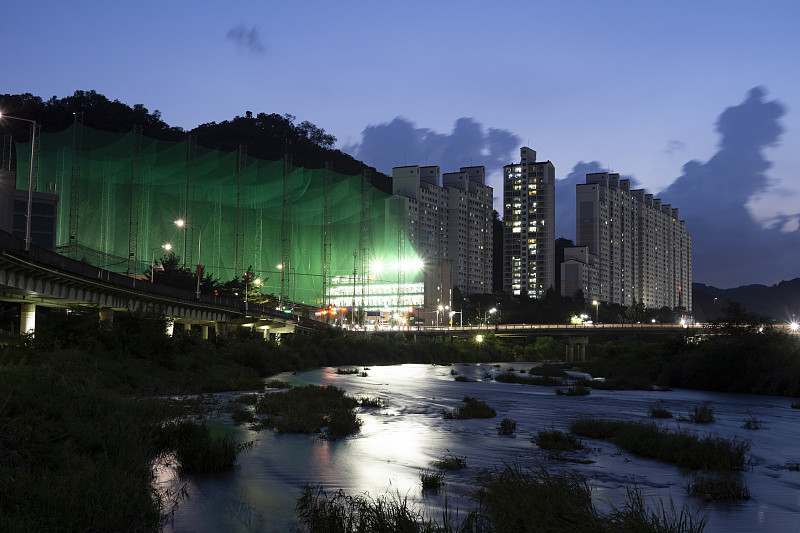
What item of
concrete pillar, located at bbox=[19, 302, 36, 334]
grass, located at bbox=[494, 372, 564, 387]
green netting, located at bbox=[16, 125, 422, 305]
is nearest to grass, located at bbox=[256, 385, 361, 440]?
concrete pillar, located at bbox=[19, 302, 36, 334]

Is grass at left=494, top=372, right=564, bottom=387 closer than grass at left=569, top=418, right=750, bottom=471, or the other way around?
grass at left=569, top=418, right=750, bottom=471

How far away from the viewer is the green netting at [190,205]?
98938mm

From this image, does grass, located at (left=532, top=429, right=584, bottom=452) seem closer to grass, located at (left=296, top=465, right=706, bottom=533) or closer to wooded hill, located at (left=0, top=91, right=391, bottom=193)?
grass, located at (left=296, top=465, right=706, bottom=533)

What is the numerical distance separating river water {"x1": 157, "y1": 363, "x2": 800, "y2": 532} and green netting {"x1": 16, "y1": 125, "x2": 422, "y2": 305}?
62963mm

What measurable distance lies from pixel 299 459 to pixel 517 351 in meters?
135

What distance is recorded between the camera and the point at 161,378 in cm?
4656

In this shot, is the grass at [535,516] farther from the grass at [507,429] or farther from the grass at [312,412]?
the grass at [507,429]

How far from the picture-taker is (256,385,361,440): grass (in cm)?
2709

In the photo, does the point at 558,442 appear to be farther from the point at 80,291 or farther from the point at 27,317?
the point at 27,317

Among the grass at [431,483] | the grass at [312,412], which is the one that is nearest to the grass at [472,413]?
the grass at [312,412]

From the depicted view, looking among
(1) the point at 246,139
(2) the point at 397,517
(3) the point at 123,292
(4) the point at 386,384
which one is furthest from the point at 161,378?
(1) the point at 246,139

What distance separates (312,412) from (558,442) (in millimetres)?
11805

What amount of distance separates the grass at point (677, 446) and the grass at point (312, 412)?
966cm

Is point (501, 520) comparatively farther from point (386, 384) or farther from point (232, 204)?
point (232, 204)
